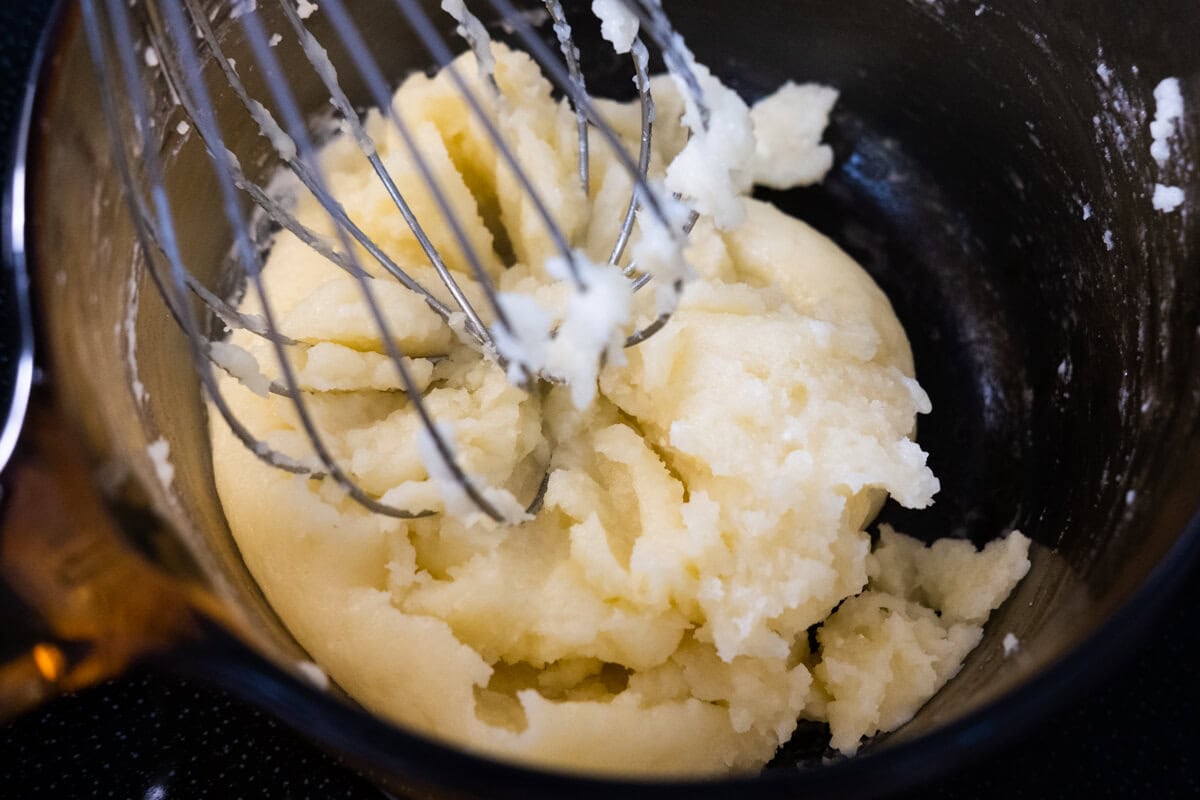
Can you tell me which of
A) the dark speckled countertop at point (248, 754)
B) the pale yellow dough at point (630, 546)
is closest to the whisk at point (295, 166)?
the pale yellow dough at point (630, 546)

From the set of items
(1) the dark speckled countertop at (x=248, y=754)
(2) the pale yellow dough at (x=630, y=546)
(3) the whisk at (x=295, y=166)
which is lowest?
(1) the dark speckled countertop at (x=248, y=754)

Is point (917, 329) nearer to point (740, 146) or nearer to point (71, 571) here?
point (740, 146)

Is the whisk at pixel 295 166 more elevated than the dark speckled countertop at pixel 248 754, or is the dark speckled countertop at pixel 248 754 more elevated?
the whisk at pixel 295 166

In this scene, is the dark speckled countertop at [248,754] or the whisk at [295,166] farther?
the dark speckled countertop at [248,754]

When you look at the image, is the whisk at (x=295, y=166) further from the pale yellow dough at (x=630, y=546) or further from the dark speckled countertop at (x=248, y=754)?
the dark speckled countertop at (x=248, y=754)

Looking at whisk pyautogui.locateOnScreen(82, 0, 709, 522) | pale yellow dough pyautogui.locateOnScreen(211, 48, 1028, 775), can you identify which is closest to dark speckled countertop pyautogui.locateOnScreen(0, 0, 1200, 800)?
pale yellow dough pyautogui.locateOnScreen(211, 48, 1028, 775)

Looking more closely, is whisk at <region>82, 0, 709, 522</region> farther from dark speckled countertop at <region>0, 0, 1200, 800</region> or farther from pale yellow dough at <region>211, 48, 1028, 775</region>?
dark speckled countertop at <region>0, 0, 1200, 800</region>
